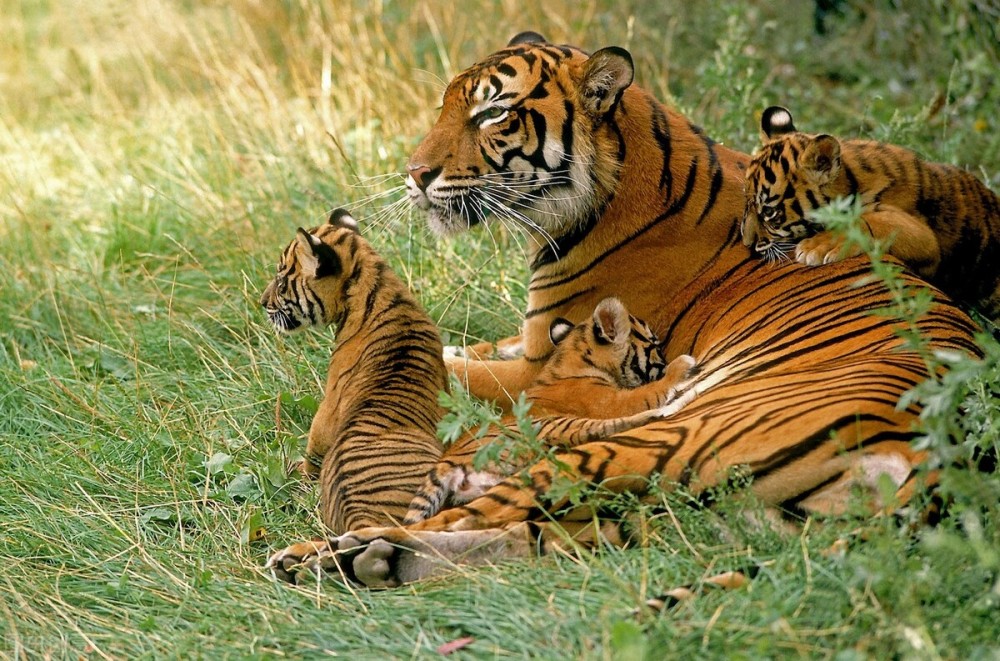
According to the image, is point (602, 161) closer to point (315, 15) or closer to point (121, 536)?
point (121, 536)

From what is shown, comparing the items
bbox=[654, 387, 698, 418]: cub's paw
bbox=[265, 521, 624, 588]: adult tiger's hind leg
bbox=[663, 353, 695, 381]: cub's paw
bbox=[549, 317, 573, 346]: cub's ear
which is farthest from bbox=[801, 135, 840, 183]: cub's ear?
bbox=[265, 521, 624, 588]: adult tiger's hind leg

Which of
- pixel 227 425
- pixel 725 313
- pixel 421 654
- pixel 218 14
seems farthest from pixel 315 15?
pixel 421 654

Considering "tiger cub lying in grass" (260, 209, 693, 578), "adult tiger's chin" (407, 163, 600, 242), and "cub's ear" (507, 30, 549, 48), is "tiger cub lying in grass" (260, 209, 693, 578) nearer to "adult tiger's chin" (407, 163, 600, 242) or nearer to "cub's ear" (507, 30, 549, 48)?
"adult tiger's chin" (407, 163, 600, 242)

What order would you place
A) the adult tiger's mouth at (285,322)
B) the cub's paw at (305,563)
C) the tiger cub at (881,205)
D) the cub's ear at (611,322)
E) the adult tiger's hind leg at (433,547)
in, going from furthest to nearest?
1. the adult tiger's mouth at (285,322)
2. the cub's ear at (611,322)
3. the tiger cub at (881,205)
4. the cub's paw at (305,563)
5. the adult tiger's hind leg at (433,547)

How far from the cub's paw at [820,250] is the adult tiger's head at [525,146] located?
0.73 meters

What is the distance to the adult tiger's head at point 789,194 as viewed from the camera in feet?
14.6

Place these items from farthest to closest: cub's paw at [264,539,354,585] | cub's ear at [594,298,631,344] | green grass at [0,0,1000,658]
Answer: cub's ear at [594,298,631,344]
cub's paw at [264,539,354,585]
green grass at [0,0,1000,658]

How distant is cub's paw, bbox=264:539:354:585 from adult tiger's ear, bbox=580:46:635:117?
6.14 ft

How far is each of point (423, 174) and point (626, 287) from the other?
86cm

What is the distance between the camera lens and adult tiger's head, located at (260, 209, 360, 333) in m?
4.84

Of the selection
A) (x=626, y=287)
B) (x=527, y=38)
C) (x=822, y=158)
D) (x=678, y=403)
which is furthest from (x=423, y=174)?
(x=822, y=158)

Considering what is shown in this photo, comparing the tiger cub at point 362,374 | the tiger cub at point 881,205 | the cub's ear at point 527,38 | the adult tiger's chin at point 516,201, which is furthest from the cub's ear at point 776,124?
the tiger cub at point 362,374

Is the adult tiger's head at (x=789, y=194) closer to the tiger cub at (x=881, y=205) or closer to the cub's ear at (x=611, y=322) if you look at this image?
the tiger cub at (x=881, y=205)

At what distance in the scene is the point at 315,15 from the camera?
27.0 feet
